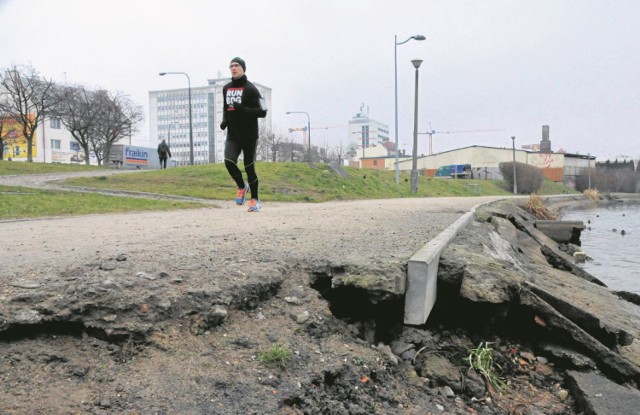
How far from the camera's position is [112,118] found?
50.4 meters

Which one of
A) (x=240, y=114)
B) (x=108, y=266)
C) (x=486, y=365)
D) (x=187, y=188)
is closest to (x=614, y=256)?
(x=240, y=114)

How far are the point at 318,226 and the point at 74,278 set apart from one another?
399 centimetres

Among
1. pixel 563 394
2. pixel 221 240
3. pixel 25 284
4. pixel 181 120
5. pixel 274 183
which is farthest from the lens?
Result: pixel 181 120

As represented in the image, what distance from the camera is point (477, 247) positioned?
5.97m

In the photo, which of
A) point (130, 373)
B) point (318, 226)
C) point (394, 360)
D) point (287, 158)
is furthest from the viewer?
point (287, 158)

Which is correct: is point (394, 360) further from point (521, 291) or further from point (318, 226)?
point (318, 226)

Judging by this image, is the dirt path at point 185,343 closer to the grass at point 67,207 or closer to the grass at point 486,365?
the grass at point 486,365

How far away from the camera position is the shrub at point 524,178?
2188 inches

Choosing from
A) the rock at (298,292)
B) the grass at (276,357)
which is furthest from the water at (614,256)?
the grass at (276,357)

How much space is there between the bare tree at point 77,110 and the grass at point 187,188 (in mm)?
18694

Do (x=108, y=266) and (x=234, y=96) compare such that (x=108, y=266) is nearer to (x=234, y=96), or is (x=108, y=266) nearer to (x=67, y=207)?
(x=234, y=96)

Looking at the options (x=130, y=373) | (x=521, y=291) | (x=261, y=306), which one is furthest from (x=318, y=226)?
(x=130, y=373)

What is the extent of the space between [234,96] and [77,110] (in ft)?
145

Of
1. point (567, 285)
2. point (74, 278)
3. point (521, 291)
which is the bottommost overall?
point (567, 285)
